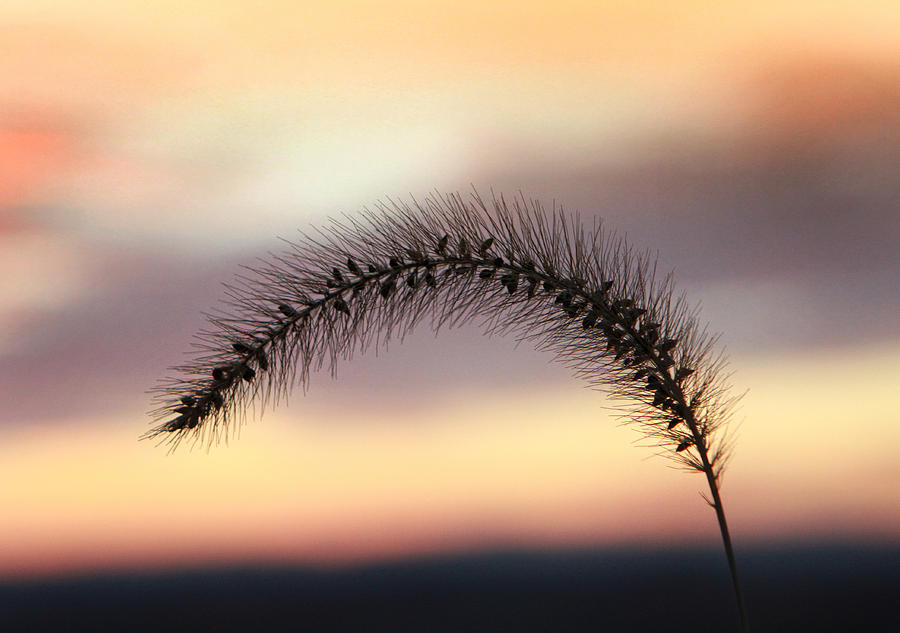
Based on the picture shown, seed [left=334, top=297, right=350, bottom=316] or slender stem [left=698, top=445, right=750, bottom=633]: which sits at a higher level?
seed [left=334, top=297, right=350, bottom=316]

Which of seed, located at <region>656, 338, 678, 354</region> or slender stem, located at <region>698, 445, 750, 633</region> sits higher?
seed, located at <region>656, 338, 678, 354</region>

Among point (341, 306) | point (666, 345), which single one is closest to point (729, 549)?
point (666, 345)

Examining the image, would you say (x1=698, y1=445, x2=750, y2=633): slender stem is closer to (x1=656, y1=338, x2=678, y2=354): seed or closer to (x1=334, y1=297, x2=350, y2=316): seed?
(x1=656, y1=338, x2=678, y2=354): seed

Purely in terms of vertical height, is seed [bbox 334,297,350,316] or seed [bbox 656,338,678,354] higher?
seed [bbox 334,297,350,316]

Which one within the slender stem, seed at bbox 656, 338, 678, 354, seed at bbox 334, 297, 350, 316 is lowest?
the slender stem

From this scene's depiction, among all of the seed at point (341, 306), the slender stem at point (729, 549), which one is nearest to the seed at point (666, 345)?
the slender stem at point (729, 549)

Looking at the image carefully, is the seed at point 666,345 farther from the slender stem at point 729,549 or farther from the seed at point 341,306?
the seed at point 341,306

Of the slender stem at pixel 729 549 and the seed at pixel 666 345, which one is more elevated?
the seed at pixel 666 345

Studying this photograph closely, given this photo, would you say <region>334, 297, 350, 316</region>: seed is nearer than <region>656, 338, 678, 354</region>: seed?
Yes

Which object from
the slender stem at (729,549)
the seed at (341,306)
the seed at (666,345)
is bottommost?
the slender stem at (729,549)

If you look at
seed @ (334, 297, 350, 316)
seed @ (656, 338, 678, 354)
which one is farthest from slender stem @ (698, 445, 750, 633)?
seed @ (334, 297, 350, 316)

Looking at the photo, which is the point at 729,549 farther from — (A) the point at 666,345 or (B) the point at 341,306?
(B) the point at 341,306

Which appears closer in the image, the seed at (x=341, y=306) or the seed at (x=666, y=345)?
the seed at (x=341, y=306)
